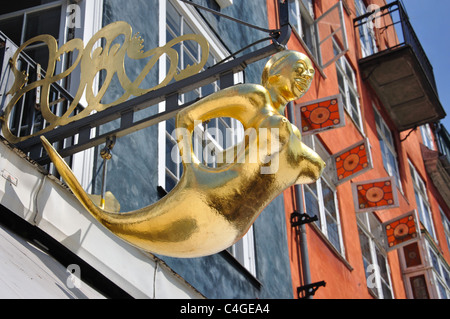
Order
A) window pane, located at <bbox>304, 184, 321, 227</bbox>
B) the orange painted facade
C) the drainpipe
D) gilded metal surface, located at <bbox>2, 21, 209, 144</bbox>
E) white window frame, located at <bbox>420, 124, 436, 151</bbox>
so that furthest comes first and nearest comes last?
1. white window frame, located at <bbox>420, 124, 436, 151</bbox>
2. window pane, located at <bbox>304, 184, 321, 227</bbox>
3. the orange painted facade
4. the drainpipe
5. gilded metal surface, located at <bbox>2, 21, 209, 144</bbox>

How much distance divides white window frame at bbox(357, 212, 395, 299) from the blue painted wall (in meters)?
4.28

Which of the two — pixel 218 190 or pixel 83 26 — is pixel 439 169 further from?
pixel 218 190

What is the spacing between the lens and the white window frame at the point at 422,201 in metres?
19.7

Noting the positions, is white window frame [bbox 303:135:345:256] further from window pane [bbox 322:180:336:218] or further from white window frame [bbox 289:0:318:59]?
white window frame [bbox 289:0:318:59]

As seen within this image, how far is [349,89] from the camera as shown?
16.6m

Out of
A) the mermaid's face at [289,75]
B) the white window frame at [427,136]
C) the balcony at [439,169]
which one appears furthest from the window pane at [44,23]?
the white window frame at [427,136]

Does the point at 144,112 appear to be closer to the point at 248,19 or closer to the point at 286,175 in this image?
the point at 286,175

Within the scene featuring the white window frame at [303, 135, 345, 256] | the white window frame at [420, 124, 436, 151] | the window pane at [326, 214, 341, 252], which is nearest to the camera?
the white window frame at [303, 135, 345, 256]

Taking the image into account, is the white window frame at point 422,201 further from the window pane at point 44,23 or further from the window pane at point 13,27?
the window pane at point 44,23

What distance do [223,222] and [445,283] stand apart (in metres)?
14.4

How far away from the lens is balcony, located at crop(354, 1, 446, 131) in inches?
703

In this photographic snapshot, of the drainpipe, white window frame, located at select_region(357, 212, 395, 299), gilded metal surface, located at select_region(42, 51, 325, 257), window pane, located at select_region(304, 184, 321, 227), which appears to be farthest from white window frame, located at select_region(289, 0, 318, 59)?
gilded metal surface, located at select_region(42, 51, 325, 257)

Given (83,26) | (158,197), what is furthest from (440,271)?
(83,26)

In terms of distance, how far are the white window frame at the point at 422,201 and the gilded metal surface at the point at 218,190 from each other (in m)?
15.7
